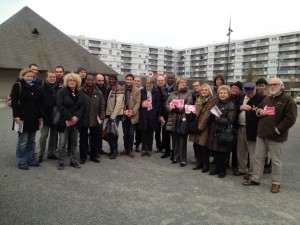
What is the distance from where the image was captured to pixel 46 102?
6504mm

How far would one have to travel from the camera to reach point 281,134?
532 cm

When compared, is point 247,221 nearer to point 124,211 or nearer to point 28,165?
point 124,211

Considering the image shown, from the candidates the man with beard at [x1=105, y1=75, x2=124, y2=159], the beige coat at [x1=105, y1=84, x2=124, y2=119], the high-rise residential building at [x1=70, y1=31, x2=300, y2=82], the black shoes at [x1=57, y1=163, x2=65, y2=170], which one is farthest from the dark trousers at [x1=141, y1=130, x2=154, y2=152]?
the high-rise residential building at [x1=70, y1=31, x2=300, y2=82]

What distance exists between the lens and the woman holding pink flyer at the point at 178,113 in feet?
23.1

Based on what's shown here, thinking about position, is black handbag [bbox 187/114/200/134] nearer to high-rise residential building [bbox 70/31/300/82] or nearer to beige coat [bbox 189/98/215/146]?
beige coat [bbox 189/98/215/146]

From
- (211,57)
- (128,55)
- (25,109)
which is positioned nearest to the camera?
(25,109)

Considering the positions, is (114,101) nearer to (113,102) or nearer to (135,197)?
(113,102)

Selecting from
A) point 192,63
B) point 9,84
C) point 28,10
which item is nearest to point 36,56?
point 9,84

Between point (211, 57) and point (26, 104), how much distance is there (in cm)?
11659

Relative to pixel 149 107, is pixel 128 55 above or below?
above

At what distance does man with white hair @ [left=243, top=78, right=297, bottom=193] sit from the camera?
17.2 ft

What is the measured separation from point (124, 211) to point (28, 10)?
110 feet

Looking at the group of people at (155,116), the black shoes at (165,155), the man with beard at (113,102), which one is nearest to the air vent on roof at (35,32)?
the group of people at (155,116)

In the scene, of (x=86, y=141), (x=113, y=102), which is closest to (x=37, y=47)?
(x=113, y=102)
